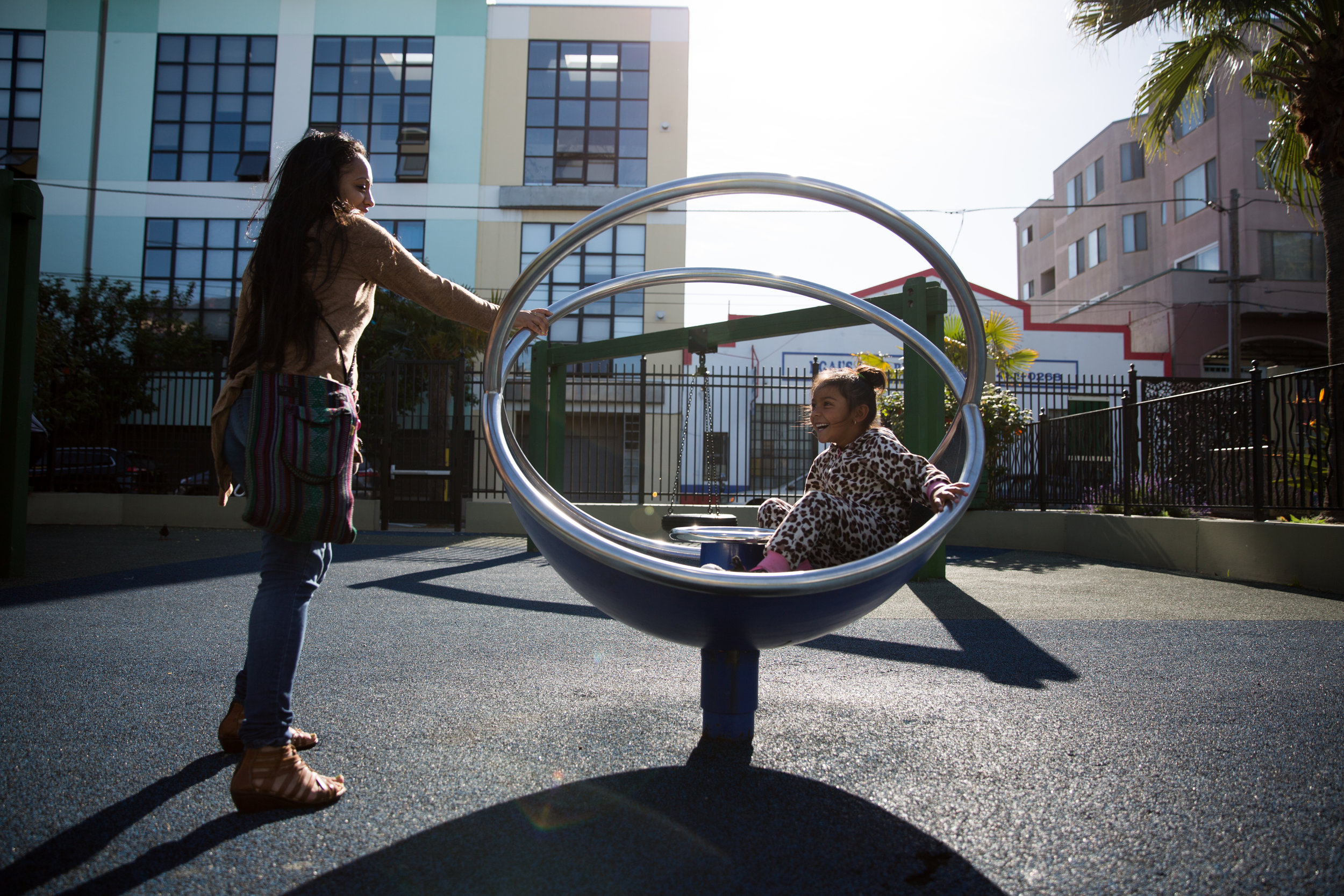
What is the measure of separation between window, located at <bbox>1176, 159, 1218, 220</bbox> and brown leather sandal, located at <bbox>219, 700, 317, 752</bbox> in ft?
104

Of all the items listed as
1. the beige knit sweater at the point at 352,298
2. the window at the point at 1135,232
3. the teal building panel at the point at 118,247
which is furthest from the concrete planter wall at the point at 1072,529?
the window at the point at 1135,232

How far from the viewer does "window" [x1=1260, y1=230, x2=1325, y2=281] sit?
25516mm

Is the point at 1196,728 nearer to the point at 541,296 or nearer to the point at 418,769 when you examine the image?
the point at 418,769

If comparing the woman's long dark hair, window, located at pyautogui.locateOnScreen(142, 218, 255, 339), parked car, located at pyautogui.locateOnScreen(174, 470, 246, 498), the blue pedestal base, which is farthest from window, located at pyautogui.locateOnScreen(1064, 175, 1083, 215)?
the woman's long dark hair

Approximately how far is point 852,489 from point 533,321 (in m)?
1.23

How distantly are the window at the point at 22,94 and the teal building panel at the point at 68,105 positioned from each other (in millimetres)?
228

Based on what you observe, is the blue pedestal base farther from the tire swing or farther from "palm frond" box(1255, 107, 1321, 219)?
"palm frond" box(1255, 107, 1321, 219)

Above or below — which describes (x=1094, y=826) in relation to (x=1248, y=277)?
below

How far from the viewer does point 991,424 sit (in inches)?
428

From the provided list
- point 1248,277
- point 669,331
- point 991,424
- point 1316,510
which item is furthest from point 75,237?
point 1248,277

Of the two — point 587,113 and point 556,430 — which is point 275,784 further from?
point 587,113

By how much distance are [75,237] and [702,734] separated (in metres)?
28.4

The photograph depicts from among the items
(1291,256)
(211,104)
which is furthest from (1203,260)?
(211,104)

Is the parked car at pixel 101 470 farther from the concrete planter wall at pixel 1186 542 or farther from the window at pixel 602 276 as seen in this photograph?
the window at pixel 602 276
